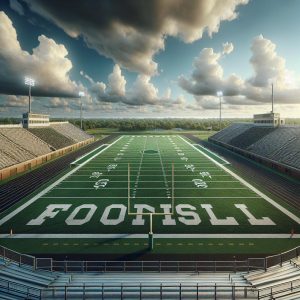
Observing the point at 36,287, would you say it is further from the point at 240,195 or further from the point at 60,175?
the point at 60,175

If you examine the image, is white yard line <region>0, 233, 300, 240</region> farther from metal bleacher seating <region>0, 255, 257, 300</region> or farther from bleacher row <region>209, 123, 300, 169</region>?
bleacher row <region>209, 123, 300, 169</region>

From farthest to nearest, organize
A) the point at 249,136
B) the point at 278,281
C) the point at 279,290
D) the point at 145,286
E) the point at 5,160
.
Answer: the point at 249,136 → the point at 5,160 → the point at 278,281 → the point at 279,290 → the point at 145,286

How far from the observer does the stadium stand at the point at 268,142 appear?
1804 inches

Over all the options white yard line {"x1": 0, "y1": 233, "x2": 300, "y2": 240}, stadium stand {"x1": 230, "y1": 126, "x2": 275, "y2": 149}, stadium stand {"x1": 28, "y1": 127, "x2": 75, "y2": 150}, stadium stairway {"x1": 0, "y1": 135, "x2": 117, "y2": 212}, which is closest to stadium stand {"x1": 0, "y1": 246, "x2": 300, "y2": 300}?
white yard line {"x1": 0, "y1": 233, "x2": 300, "y2": 240}

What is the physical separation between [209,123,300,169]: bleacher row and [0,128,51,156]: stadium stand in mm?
38698

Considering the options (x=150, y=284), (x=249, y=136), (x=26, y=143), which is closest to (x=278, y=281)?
(x=150, y=284)

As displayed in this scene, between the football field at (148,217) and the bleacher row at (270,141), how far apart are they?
11495 mm

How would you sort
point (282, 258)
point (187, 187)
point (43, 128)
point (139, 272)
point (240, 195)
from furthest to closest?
point (43, 128), point (187, 187), point (240, 195), point (282, 258), point (139, 272)

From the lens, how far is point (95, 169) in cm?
4491

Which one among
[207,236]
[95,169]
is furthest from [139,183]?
[207,236]

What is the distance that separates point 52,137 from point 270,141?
46.2 m

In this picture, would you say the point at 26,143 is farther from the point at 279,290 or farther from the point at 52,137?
the point at 279,290

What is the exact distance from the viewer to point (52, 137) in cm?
7038

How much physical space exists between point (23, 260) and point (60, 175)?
23840mm
